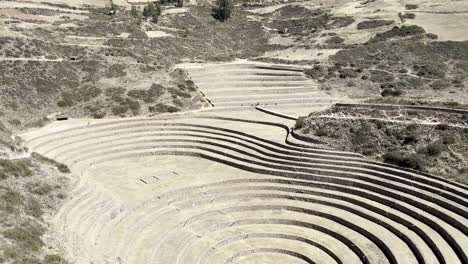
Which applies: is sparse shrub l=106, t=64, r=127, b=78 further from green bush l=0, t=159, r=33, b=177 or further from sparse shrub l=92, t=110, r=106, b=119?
green bush l=0, t=159, r=33, b=177

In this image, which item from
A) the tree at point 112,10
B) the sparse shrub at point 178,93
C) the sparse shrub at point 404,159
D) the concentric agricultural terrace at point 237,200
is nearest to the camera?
the concentric agricultural terrace at point 237,200

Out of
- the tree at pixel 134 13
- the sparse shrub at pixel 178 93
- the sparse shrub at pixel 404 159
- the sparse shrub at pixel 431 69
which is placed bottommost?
the sparse shrub at pixel 178 93

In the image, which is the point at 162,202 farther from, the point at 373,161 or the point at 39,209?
the point at 373,161

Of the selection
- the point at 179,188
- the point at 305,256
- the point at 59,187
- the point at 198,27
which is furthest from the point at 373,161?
the point at 198,27

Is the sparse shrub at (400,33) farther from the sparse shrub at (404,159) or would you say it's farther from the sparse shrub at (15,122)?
the sparse shrub at (15,122)

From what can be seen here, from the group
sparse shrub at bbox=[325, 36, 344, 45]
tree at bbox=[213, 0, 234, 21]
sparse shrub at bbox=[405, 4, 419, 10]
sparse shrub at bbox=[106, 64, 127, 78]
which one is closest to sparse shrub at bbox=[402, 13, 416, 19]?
sparse shrub at bbox=[405, 4, 419, 10]

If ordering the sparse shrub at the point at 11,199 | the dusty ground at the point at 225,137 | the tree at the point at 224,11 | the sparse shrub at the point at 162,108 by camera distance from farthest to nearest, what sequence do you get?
the tree at the point at 224,11 < the sparse shrub at the point at 162,108 < the dusty ground at the point at 225,137 < the sparse shrub at the point at 11,199

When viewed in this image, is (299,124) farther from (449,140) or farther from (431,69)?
(431,69)

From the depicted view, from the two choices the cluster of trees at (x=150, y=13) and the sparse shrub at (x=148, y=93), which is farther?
the cluster of trees at (x=150, y=13)

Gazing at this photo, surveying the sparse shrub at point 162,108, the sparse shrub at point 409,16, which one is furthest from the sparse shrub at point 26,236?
the sparse shrub at point 409,16

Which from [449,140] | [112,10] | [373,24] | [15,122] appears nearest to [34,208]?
[15,122]
